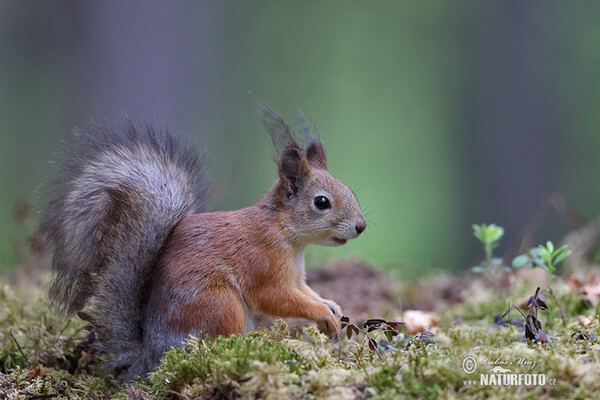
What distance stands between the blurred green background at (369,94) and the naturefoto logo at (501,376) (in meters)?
1.65

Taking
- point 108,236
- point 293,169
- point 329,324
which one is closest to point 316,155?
point 293,169

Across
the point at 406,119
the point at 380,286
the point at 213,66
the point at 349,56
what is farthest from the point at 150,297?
the point at 349,56

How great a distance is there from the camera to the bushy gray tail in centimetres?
217

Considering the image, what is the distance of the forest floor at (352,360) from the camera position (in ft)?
5.28

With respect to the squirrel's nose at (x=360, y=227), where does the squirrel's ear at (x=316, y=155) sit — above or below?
above

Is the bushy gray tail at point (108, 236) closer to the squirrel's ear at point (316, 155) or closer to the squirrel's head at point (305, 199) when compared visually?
the squirrel's head at point (305, 199)

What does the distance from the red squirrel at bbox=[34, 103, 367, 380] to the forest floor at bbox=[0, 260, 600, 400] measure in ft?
0.43

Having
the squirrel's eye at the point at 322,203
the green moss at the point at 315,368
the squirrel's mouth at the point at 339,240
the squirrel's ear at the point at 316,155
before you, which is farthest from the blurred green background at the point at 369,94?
the green moss at the point at 315,368

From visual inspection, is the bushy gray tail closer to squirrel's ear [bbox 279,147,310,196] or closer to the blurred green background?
squirrel's ear [bbox 279,147,310,196]

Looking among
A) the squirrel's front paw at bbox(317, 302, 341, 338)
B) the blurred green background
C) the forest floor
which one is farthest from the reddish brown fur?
the blurred green background

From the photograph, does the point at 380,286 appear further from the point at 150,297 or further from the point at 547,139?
the point at 547,139

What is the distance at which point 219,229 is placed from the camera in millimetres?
2283

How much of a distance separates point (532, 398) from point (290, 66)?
42.3 feet

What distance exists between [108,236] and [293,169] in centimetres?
77
